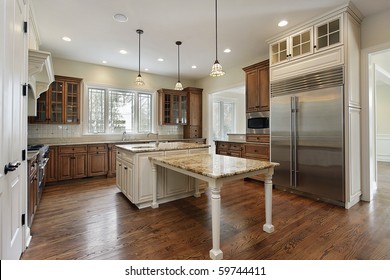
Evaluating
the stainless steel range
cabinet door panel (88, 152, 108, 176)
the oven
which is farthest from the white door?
the oven

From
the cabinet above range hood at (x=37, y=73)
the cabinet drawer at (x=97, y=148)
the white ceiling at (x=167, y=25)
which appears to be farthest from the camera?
the cabinet drawer at (x=97, y=148)

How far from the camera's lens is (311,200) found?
3.37 metres

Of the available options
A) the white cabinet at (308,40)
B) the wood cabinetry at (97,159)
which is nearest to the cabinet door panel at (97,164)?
the wood cabinetry at (97,159)

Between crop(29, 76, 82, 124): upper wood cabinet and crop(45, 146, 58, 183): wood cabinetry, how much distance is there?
72 cm

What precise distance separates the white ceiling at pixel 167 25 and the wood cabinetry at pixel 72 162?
220 centimetres

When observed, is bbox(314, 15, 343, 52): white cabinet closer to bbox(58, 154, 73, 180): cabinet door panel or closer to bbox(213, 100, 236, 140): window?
bbox(213, 100, 236, 140): window

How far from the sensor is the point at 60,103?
4.70 meters

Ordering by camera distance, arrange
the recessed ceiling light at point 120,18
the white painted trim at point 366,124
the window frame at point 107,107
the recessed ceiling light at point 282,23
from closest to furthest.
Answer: the recessed ceiling light at point 120,18
the white painted trim at point 366,124
the recessed ceiling light at point 282,23
the window frame at point 107,107

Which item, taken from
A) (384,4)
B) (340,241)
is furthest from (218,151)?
(384,4)

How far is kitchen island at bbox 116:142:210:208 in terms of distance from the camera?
305 centimetres

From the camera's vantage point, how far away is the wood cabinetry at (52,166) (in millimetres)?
4262

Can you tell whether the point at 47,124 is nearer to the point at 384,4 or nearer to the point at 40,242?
the point at 40,242

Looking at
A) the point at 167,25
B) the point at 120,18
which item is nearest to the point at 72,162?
the point at 120,18

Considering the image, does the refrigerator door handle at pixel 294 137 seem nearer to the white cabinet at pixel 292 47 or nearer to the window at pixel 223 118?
the white cabinet at pixel 292 47
